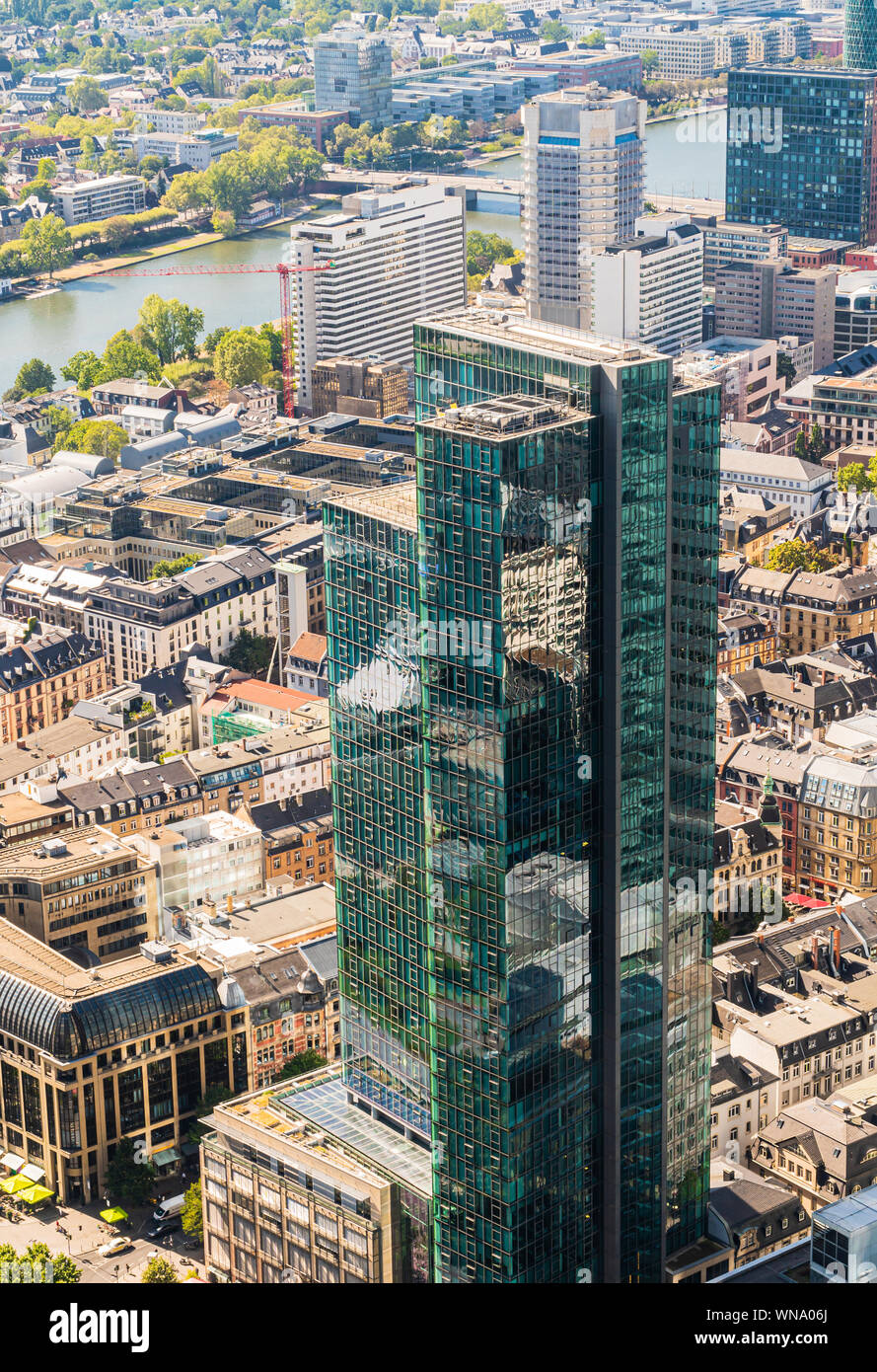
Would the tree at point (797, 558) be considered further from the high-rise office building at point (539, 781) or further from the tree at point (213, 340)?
the high-rise office building at point (539, 781)

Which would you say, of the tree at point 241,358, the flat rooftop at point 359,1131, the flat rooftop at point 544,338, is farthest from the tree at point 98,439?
the flat rooftop at point 544,338

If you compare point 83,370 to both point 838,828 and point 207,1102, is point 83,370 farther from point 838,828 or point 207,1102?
point 207,1102

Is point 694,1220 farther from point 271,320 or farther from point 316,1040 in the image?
point 271,320

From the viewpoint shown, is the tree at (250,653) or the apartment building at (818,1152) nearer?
the apartment building at (818,1152)

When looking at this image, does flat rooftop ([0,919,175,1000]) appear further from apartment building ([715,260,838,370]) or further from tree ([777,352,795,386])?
apartment building ([715,260,838,370])

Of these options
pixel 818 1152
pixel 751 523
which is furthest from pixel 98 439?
pixel 818 1152
